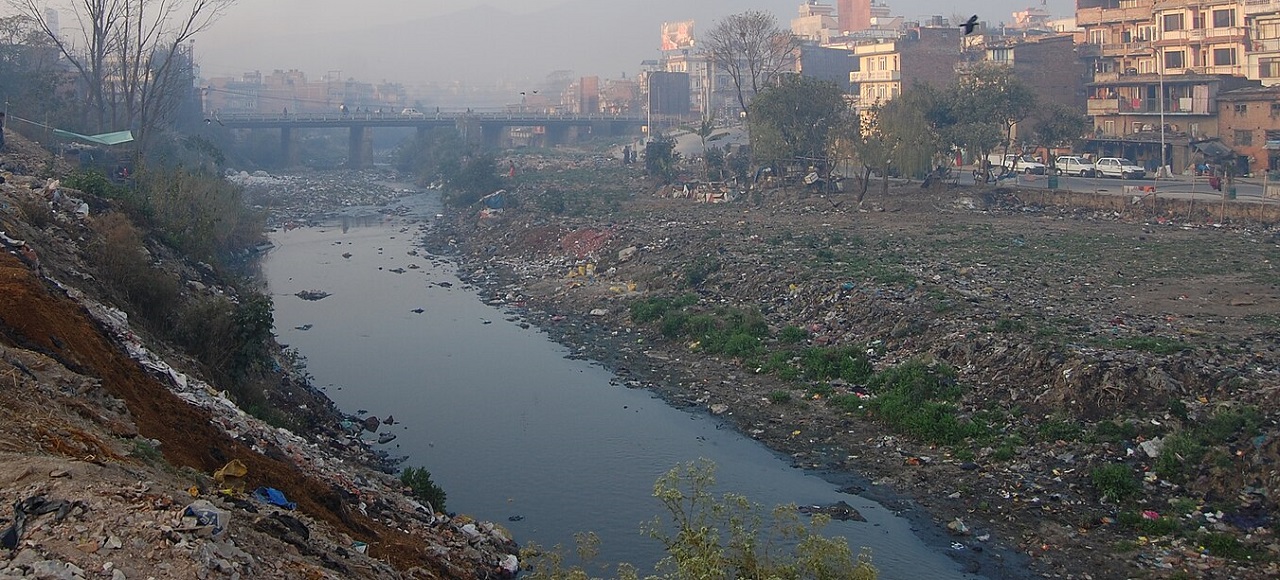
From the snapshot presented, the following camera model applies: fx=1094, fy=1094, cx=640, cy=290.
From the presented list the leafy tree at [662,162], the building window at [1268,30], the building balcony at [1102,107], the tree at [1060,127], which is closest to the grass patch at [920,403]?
the tree at [1060,127]

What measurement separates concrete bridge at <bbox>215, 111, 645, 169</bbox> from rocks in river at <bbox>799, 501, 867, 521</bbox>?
54069mm

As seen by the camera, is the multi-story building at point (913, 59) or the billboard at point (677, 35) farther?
the billboard at point (677, 35)

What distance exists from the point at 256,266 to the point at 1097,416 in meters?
20.5

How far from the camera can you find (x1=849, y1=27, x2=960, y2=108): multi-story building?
144ft

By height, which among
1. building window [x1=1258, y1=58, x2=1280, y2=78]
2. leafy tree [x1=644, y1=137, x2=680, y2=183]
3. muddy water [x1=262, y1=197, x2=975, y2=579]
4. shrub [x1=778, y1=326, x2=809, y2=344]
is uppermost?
building window [x1=1258, y1=58, x2=1280, y2=78]

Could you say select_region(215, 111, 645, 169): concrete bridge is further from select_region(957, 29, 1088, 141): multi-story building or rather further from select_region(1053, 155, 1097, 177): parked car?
select_region(1053, 155, 1097, 177): parked car

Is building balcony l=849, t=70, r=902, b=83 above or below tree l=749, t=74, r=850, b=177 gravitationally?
above

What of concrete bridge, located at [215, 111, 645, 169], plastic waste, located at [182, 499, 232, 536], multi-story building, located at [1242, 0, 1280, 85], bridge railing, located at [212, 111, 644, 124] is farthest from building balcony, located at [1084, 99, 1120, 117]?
plastic waste, located at [182, 499, 232, 536]

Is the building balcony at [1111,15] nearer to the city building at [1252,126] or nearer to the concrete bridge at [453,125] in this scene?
the city building at [1252,126]

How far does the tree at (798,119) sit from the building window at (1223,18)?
1385cm

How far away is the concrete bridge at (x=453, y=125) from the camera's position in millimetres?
63531

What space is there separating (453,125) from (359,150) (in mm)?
6141

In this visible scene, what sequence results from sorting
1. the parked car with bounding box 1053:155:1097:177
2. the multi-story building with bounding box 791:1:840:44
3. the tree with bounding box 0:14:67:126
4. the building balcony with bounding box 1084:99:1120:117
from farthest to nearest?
the multi-story building with bounding box 791:1:840:44 < the building balcony with bounding box 1084:99:1120:117 < the parked car with bounding box 1053:155:1097:177 < the tree with bounding box 0:14:67:126

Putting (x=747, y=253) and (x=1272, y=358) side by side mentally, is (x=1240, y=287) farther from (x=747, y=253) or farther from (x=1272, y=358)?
(x=747, y=253)
